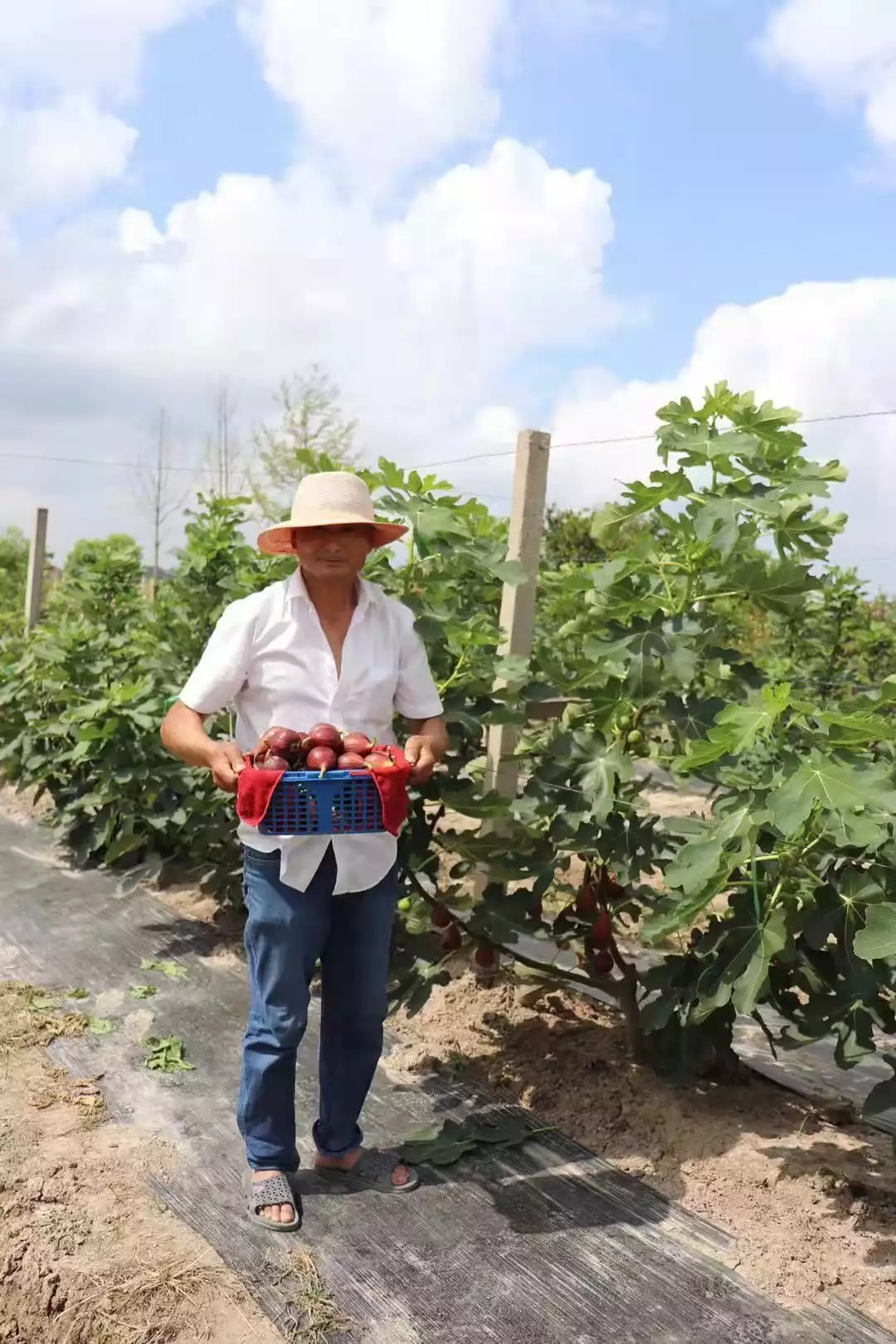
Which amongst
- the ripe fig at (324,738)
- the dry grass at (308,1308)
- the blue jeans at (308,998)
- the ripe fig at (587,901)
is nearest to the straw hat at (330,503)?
the ripe fig at (324,738)

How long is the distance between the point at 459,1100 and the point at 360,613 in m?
1.45

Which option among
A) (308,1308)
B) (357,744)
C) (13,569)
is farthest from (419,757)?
(13,569)

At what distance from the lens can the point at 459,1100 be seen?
319 centimetres

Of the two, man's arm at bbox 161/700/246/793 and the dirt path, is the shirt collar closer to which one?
man's arm at bbox 161/700/246/793

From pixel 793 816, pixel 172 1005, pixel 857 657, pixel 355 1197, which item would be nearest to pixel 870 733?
pixel 793 816

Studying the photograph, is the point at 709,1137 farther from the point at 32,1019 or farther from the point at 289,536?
the point at 32,1019

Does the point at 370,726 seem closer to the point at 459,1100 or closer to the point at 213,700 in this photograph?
the point at 213,700

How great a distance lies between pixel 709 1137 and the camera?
2.94 metres

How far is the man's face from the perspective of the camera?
8.55 ft

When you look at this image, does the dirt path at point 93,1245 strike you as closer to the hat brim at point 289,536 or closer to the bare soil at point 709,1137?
the bare soil at point 709,1137

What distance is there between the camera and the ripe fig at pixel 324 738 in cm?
241

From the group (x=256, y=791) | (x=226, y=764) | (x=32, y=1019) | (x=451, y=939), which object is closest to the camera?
(x=256, y=791)

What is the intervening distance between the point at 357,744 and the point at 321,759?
4.2 inches

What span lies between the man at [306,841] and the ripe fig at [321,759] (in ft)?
0.63
